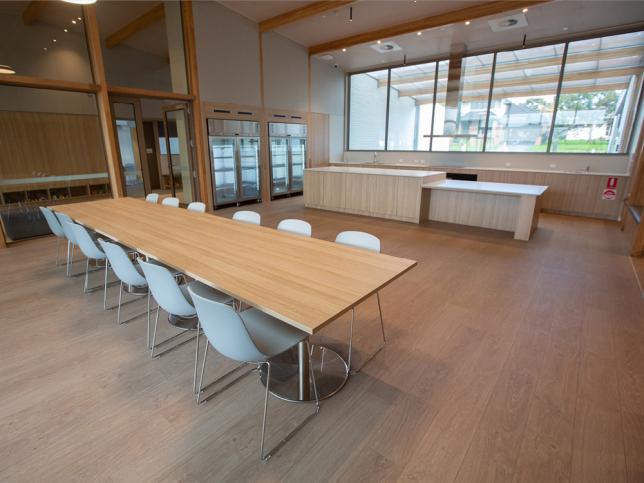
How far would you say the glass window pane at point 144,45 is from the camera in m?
5.21

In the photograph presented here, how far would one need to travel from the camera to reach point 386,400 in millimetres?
1810

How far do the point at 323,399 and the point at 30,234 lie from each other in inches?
210

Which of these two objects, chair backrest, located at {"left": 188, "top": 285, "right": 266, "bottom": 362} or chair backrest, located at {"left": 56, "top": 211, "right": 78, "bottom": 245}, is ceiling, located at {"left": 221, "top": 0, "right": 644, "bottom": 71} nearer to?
chair backrest, located at {"left": 56, "top": 211, "right": 78, "bottom": 245}

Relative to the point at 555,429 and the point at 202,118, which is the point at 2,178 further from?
the point at 555,429

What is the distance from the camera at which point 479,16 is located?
18.6ft

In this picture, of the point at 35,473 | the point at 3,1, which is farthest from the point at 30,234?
the point at 35,473

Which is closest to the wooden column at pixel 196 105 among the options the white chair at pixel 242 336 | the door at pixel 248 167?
the door at pixel 248 167

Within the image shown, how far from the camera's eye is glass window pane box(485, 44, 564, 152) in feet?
22.4

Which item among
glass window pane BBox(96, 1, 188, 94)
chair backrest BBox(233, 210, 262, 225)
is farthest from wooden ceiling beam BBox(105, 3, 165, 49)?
chair backrest BBox(233, 210, 262, 225)

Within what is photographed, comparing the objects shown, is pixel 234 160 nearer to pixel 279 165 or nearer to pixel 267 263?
pixel 279 165

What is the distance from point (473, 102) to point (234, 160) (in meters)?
5.75

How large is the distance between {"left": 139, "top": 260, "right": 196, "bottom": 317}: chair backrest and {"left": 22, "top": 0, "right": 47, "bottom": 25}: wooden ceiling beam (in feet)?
16.8

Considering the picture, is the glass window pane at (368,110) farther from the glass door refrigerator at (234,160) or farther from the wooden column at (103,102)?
the wooden column at (103,102)

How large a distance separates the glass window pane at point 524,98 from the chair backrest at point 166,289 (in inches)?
313
